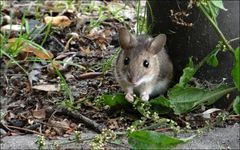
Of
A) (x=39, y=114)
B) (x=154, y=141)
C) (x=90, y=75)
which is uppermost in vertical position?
(x=154, y=141)

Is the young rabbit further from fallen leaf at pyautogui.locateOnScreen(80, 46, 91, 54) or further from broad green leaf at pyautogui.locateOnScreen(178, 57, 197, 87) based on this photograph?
fallen leaf at pyautogui.locateOnScreen(80, 46, 91, 54)

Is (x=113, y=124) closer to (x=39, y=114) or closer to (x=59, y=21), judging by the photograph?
(x=39, y=114)

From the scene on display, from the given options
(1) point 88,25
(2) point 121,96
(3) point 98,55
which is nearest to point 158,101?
(2) point 121,96

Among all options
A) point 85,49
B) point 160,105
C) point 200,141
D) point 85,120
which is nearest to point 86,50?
point 85,49

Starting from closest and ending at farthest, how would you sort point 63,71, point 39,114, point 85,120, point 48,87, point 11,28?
point 85,120, point 39,114, point 48,87, point 63,71, point 11,28

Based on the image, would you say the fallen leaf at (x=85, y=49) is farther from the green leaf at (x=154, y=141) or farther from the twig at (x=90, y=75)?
the green leaf at (x=154, y=141)

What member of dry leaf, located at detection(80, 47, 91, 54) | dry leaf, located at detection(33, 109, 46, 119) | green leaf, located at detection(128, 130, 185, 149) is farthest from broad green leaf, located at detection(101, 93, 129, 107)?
green leaf, located at detection(128, 130, 185, 149)

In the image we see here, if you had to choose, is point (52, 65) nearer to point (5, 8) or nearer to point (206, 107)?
point (206, 107)
